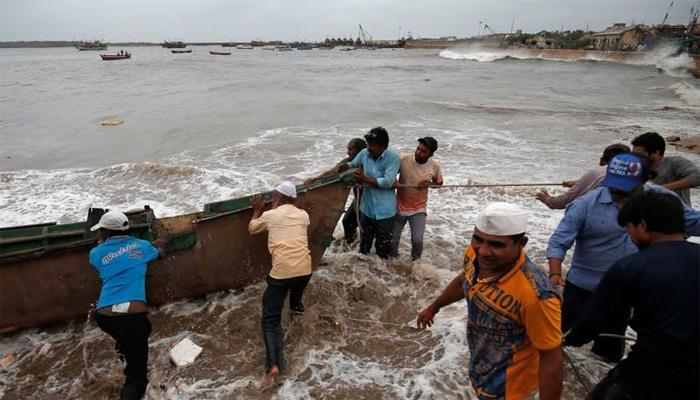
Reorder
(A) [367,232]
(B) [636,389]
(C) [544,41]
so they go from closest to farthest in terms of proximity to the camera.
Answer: (B) [636,389]
(A) [367,232]
(C) [544,41]

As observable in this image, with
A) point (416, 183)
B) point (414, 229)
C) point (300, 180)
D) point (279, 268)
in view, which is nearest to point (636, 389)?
point (279, 268)

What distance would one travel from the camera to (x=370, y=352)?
3.90 meters

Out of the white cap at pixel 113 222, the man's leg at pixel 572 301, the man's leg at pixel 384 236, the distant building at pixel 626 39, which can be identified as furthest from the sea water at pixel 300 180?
the distant building at pixel 626 39

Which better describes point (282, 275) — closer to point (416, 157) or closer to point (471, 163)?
point (416, 157)

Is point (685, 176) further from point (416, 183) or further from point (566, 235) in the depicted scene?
point (416, 183)

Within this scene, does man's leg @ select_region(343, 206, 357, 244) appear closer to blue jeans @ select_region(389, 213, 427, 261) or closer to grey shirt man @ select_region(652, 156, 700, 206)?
blue jeans @ select_region(389, 213, 427, 261)

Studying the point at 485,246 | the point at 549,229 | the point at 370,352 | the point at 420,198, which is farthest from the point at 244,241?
the point at 549,229

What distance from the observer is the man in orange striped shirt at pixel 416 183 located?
4.61 meters

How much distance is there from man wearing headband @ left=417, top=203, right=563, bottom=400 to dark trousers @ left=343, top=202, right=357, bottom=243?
3815 millimetres

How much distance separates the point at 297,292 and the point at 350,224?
6.72 feet

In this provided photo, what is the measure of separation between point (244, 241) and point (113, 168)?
28.4 ft

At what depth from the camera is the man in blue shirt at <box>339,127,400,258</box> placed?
4.48 meters

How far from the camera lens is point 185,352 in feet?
Result: 12.5

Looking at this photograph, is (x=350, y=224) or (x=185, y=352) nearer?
(x=185, y=352)
